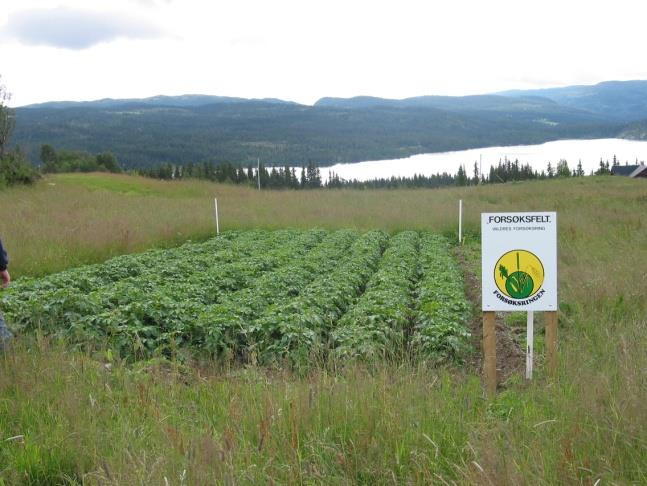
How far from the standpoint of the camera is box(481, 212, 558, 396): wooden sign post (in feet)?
18.0

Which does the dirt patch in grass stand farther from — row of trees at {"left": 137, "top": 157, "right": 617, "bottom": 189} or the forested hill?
the forested hill

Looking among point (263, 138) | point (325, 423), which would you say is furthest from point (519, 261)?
point (263, 138)

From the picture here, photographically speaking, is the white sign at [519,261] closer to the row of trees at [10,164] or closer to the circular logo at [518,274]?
the circular logo at [518,274]

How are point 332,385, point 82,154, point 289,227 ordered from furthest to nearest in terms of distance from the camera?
point 82,154 → point 289,227 → point 332,385

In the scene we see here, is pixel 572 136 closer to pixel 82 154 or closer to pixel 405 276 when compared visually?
pixel 82 154

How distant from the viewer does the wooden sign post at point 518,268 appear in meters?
5.48

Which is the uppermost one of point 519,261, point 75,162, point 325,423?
point 75,162

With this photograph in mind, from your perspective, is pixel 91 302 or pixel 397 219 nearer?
pixel 91 302

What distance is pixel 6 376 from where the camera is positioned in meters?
4.84

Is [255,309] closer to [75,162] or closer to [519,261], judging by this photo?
[519,261]

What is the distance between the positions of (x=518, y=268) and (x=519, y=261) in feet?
0.22

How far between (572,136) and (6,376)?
603 feet

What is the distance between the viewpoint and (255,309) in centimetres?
932

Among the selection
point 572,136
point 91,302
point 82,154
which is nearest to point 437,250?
point 91,302
